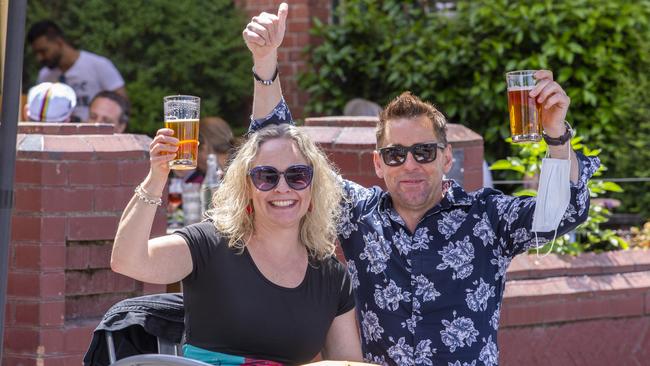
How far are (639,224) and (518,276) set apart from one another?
2214 mm

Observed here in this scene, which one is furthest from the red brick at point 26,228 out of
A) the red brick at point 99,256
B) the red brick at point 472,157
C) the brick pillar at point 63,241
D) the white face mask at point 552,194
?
the white face mask at point 552,194

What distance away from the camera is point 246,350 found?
12.3 feet

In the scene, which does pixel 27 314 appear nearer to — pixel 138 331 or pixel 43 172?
pixel 43 172

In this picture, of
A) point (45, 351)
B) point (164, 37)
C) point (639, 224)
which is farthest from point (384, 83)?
point (45, 351)

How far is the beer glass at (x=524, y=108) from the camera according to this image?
12.1 feet

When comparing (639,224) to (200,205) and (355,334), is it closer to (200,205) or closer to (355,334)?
(200,205)

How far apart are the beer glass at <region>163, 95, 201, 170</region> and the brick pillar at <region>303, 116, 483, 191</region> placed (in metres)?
1.86

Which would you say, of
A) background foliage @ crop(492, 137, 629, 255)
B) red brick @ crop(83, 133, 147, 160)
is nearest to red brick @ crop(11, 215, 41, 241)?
red brick @ crop(83, 133, 147, 160)

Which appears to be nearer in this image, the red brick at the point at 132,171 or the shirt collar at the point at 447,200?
the shirt collar at the point at 447,200

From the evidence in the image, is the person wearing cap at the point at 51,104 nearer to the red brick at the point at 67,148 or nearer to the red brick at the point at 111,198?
the red brick at the point at 67,148

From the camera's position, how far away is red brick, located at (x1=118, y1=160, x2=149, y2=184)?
16.8 feet

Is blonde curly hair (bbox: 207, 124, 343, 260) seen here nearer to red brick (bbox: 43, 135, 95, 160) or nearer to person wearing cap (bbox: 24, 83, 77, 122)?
red brick (bbox: 43, 135, 95, 160)

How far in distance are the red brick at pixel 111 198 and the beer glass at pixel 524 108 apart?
6.72 feet

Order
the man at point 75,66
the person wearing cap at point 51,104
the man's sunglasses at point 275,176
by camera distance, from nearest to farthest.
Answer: the man's sunglasses at point 275,176 → the person wearing cap at point 51,104 → the man at point 75,66
